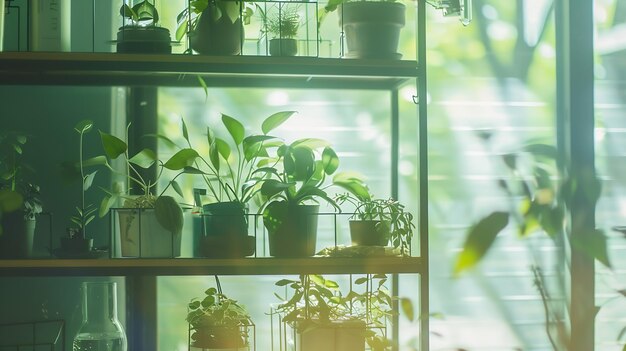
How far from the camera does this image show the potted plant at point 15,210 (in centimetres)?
149

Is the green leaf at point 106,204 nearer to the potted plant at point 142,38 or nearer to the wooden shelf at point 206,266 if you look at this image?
the wooden shelf at point 206,266

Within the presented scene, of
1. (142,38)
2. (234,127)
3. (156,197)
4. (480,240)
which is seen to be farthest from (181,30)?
(480,240)

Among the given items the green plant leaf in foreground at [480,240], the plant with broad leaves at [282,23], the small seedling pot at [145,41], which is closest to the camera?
the green plant leaf in foreground at [480,240]

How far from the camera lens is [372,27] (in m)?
1.59

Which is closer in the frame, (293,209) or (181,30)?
(293,209)

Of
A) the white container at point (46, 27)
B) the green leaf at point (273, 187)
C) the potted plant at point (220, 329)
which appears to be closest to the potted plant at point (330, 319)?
the potted plant at point (220, 329)

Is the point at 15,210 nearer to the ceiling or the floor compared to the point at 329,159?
nearer to the floor

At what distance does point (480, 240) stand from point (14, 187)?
4.32ft

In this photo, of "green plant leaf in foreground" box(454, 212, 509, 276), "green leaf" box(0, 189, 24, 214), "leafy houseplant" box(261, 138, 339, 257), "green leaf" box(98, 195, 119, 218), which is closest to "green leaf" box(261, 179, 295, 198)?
"leafy houseplant" box(261, 138, 339, 257)

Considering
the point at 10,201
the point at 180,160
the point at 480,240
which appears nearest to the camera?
the point at 480,240

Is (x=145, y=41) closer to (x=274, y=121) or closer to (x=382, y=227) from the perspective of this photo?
(x=274, y=121)

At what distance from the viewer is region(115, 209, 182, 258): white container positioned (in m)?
1.53

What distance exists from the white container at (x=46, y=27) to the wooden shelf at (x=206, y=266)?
1.49ft

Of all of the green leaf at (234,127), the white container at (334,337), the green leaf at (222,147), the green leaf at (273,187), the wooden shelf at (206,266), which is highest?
the green leaf at (234,127)
